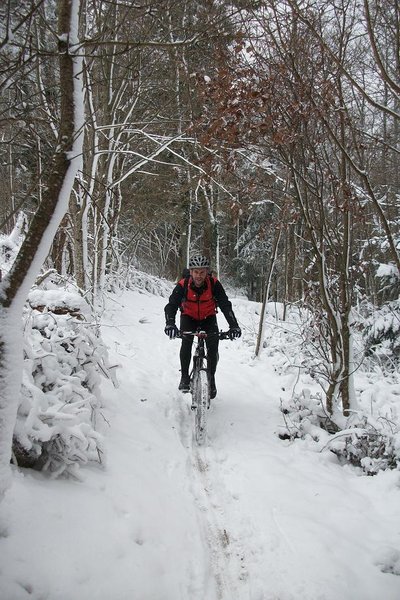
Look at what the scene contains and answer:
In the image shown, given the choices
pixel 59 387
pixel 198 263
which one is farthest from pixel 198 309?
pixel 59 387

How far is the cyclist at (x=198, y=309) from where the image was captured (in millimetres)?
5133

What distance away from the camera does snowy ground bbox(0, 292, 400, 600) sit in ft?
7.31

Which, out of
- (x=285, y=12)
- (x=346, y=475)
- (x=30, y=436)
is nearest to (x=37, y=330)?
(x=30, y=436)

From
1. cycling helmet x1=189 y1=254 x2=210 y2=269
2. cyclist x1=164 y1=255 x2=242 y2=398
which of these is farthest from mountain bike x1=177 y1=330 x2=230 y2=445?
cycling helmet x1=189 y1=254 x2=210 y2=269

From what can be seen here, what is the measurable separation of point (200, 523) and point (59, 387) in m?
1.62

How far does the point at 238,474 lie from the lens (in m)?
3.76

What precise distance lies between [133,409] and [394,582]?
314 cm

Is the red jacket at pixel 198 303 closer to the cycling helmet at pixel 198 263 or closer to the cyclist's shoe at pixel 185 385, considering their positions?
the cycling helmet at pixel 198 263

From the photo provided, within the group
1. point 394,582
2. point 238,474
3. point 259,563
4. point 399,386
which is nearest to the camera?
point 394,582

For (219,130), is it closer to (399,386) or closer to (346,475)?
(346,475)

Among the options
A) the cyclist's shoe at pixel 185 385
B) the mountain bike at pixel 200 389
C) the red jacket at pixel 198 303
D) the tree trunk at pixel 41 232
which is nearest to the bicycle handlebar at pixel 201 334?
the mountain bike at pixel 200 389

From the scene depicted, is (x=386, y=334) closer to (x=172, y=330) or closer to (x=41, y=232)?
(x=172, y=330)

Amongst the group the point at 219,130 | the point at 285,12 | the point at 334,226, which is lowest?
the point at 334,226

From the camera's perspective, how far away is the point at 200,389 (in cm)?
469
